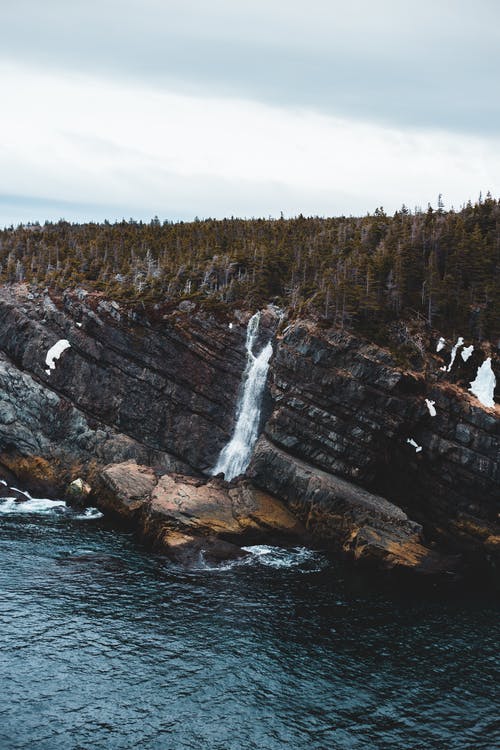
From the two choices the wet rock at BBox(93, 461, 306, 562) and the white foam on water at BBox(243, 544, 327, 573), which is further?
the wet rock at BBox(93, 461, 306, 562)

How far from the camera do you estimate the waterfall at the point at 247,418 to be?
3201 inches

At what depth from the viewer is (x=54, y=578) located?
5641cm

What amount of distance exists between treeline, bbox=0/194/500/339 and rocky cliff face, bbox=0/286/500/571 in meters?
5.83

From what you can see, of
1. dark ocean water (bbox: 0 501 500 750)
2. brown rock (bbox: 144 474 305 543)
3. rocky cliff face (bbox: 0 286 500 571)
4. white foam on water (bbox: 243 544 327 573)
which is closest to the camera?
dark ocean water (bbox: 0 501 500 750)

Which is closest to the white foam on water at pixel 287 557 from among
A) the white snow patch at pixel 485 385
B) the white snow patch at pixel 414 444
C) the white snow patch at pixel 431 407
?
the white snow patch at pixel 414 444

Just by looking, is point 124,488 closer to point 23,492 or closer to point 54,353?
point 23,492

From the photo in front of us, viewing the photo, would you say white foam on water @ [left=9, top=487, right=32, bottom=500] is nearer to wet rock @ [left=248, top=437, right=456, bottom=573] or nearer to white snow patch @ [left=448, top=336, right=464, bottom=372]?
wet rock @ [left=248, top=437, right=456, bottom=573]

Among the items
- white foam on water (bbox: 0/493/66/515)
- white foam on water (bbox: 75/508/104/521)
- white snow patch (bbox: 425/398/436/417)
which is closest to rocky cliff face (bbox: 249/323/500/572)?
white snow patch (bbox: 425/398/436/417)

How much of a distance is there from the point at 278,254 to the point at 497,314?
135 feet

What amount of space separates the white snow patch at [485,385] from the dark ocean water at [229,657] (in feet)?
77.0

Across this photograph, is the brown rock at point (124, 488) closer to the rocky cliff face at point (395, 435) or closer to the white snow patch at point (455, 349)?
the rocky cliff face at point (395, 435)

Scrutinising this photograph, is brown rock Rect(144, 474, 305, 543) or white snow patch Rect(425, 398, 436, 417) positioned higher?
white snow patch Rect(425, 398, 436, 417)

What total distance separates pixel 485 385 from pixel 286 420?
24.0 metres

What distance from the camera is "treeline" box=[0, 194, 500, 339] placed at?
8469 centimetres
